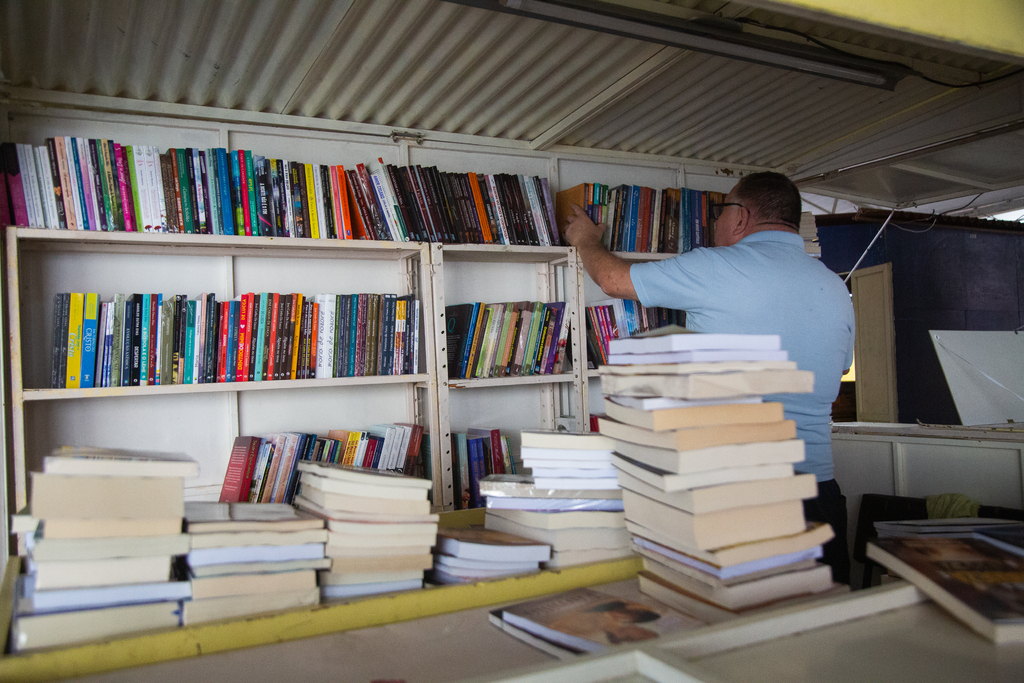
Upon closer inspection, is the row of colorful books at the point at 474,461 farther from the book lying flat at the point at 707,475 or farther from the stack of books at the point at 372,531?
the book lying flat at the point at 707,475

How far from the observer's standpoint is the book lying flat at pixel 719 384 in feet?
3.84

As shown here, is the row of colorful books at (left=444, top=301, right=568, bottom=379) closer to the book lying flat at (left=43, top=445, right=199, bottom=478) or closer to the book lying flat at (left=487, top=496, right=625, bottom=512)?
the book lying flat at (left=487, top=496, right=625, bottom=512)

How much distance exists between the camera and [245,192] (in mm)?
2678

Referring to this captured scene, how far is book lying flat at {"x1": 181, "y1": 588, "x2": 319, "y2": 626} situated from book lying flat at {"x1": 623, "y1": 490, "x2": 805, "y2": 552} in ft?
1.99

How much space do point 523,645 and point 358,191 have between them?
7.23ft

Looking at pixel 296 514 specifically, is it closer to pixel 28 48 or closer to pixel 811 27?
pixel 28 48

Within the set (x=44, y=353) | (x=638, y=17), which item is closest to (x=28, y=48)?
(x=44, y=353)

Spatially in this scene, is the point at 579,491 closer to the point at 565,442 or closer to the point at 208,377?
the point at 565,442

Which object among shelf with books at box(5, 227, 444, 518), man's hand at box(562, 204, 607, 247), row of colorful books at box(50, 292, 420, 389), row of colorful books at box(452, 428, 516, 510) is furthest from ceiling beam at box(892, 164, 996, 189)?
row of colorful books at box(50, 292, 420, 389)

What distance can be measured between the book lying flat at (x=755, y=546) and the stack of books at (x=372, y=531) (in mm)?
421

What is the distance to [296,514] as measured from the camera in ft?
4.30

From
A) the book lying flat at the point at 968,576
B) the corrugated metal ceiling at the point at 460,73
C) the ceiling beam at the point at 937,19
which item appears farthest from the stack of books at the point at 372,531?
the corrugated metal ceiling at the point at 460,73

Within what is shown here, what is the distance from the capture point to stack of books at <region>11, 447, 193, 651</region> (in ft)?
3.45

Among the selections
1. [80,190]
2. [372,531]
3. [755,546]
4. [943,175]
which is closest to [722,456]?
[755,546]
